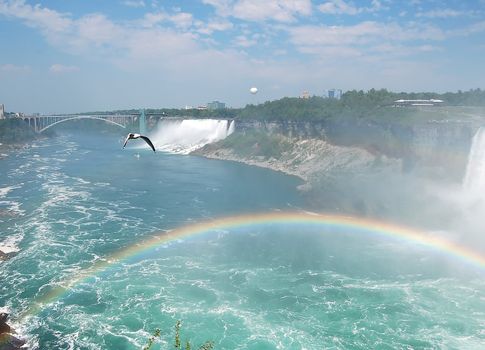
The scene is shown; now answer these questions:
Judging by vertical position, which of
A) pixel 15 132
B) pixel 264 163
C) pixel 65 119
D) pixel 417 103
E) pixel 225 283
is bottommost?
pixel 225 283

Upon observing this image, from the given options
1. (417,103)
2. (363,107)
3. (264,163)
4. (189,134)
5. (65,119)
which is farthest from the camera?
(189,134)

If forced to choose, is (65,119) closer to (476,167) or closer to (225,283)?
Answer: (225,283)

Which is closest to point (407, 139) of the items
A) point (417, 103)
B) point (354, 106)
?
point (354, 106)

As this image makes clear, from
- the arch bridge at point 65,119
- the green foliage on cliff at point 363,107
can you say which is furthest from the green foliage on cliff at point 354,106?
the arch bridge at point 65,119

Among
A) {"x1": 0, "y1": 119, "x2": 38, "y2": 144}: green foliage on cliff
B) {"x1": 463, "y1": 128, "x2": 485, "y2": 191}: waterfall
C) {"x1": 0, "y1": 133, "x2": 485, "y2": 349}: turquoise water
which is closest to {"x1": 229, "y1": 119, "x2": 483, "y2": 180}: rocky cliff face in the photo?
{"x1": 463, "y1": 128, "x2": 485, "y2": 191}: waterfall

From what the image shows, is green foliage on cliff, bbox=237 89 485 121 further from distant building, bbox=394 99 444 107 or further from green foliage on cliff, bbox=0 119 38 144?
green foliage on cliff, bbox=0 119 38 144
